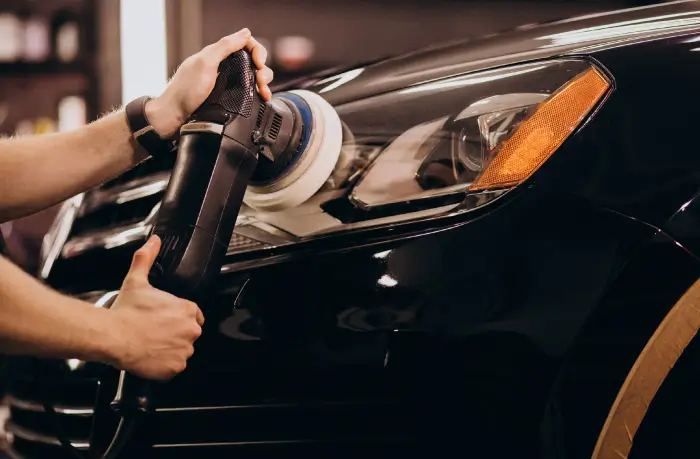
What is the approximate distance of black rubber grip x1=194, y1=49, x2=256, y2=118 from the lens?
1.19m

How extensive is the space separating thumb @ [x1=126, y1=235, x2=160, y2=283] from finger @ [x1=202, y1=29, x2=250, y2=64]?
0.30 m

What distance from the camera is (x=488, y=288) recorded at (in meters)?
1.06

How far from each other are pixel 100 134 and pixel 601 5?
4505 mm

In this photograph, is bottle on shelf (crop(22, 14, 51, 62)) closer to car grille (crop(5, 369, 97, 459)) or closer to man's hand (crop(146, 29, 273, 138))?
car grille (crop(5, 369, 97, 459))

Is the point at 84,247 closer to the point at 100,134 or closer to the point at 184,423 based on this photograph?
the point at 100,134

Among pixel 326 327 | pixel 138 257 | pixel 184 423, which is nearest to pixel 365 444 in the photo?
pixel 326 327

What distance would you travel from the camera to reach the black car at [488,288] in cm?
105

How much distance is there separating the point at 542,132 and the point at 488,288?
22cm

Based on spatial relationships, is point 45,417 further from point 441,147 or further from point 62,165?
point 441,147

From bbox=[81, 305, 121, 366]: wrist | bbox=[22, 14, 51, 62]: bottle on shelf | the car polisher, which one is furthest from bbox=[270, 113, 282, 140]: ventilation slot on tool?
bbox=[22, 14, 51, 62]: bottle on shelf

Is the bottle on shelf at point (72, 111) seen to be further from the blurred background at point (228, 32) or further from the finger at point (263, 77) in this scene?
the finger at point (263, 77)

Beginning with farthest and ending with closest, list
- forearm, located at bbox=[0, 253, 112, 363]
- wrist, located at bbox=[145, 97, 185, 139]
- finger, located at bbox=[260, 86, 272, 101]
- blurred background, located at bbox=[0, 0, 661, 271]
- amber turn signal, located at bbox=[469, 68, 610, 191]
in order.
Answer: blurred background, located at bbox=[0, 0, 661, 271], wrist, located at bbox=[145, 97, 185, 139], finger, located at bbox=[260, 86, 272, 101], amber turn signal, located at bbox=[469, 68, 610, 191], forearm, located at bbox=[0, 253, 112, 363]

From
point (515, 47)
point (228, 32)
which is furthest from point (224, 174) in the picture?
point (228, 32)

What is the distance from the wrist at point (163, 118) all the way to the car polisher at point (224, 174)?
14 cm
